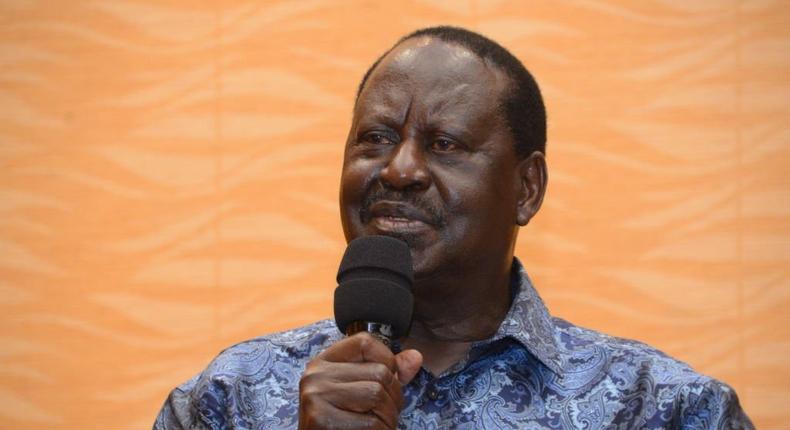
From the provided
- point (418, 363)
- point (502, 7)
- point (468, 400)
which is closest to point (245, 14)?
point (502, 7)

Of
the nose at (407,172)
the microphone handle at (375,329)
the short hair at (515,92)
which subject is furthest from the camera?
the short hair at (515,92)

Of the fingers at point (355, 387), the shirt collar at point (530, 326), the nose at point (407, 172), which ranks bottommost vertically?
the shirt collar at point (530, 326)

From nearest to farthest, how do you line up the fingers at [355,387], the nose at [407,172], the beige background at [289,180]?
1. the fingers at [355,387]
2. the nose at [407,172]
3. the beige background at [289,180]

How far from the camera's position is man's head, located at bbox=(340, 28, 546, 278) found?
183 cm

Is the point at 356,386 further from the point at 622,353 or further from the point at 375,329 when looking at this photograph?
the point at 622,353

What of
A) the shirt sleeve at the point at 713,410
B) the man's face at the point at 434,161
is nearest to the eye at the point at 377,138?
the man's face at the point at 434,161

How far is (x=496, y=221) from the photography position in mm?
1902

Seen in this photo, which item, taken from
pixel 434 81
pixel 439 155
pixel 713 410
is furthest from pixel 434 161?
pixel 713 410

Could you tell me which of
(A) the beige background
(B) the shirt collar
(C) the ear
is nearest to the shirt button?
(B) the shirt collar

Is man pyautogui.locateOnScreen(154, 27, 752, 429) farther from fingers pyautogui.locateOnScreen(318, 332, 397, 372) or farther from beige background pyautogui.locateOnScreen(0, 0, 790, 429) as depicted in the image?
beige background pyautogui.locateOnScreen(0, 0, 790, 429)

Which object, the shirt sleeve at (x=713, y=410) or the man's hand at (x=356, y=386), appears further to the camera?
the shirt sleeve at (x=713, y=410)

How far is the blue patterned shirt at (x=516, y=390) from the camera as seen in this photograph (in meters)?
1.75

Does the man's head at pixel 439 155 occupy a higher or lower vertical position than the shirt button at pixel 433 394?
higher

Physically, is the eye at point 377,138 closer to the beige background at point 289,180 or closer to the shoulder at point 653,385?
the shoulder at point 653,385
